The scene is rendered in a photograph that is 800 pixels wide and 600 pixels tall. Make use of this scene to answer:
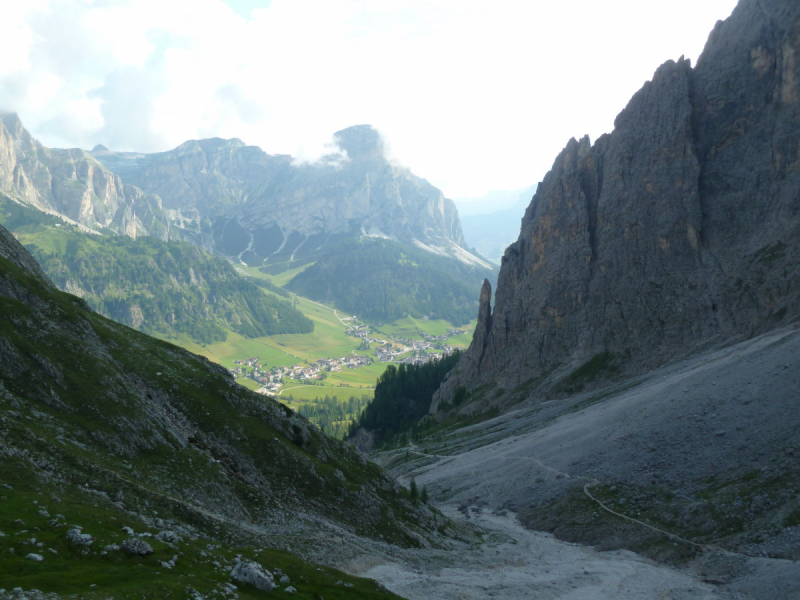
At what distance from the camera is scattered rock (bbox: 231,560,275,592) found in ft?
108

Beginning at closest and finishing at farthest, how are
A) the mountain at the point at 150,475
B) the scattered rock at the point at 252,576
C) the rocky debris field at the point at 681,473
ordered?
the mountain at the point at 150,475
the scattered rock at the point at 252,576
the rocky debris field at the point at 681,473

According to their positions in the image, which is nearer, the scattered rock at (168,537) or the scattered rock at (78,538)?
the scattered rock at (78,538)

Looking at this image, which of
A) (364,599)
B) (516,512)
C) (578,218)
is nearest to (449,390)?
(578,218)

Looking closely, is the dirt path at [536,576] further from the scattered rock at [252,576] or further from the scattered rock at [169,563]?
the scattered rock at [169,563]

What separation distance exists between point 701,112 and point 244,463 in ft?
524

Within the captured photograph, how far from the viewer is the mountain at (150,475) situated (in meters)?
29.2

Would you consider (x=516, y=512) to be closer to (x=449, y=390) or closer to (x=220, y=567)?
(x=220, y=567)

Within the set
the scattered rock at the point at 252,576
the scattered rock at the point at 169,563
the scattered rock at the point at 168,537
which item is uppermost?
the scattered rock at the point at 168,537

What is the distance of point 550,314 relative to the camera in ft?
540

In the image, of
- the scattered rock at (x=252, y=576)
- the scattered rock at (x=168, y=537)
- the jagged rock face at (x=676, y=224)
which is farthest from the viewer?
the jagged rock face at (x=676, y=224)

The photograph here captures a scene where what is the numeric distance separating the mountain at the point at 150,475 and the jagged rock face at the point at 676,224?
3766 inches

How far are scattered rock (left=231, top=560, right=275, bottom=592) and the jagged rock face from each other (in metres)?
121

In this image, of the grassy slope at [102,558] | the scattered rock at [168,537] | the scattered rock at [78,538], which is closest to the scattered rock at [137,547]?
the grassy slope at [102,558]

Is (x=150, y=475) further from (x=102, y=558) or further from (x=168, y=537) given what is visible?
(x=102, y=558)
